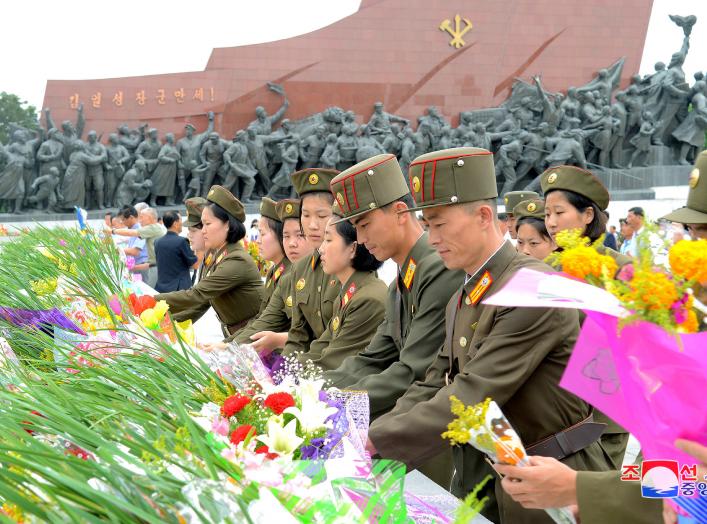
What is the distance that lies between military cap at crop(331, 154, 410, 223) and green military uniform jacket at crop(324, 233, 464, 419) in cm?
15

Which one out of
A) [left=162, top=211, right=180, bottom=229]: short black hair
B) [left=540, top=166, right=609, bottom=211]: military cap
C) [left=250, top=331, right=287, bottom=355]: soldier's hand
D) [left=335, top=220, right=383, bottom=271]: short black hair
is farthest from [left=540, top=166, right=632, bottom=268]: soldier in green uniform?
[left=162, top=211, right=180, bottom=229]: short black hair

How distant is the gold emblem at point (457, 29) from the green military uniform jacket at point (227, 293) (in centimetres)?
1488

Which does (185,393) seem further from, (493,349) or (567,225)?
(567,225)

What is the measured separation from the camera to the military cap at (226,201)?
3.97 meters

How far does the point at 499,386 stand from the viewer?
1.55 m

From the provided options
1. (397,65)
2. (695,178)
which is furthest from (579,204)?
(397,65)

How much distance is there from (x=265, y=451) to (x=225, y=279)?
2.74 meters

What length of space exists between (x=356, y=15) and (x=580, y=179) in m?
15.4

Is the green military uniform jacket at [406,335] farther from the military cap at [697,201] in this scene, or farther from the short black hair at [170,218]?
the short black hair at [170,218]

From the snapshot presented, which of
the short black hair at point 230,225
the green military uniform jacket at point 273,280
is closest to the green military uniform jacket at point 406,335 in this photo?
the green military uniform jacket at point 273,280

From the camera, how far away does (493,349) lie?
1.58 m

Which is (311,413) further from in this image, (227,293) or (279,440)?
(227,293)

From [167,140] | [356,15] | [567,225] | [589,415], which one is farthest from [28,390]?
[356,15]

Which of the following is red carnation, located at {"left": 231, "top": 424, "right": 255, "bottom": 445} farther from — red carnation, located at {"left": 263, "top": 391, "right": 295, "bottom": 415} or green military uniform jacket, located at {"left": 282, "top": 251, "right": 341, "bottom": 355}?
green military uniform jacket, located at {"left": 282, "top": 251, "right": 341, "bottom": 355}
